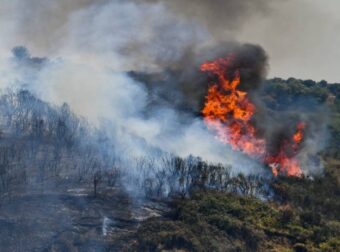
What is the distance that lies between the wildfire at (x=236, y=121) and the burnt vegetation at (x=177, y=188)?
34.7 ft

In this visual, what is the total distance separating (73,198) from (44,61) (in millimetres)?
89807

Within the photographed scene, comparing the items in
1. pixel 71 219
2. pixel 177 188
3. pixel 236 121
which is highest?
pixel 236 121

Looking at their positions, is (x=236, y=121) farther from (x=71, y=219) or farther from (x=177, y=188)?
(x=71, y=219)

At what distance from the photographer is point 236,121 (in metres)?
170

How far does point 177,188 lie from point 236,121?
46144 millimetres

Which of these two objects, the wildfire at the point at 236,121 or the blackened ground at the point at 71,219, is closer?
the blackened ground at the point at 71,219

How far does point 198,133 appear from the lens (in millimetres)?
166375

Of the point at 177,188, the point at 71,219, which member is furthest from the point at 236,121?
the point at 71,219

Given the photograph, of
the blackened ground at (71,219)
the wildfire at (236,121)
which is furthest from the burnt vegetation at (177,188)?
the wildfire at (236,121)

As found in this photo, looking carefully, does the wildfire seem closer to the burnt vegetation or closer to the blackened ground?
the burnt vegetation

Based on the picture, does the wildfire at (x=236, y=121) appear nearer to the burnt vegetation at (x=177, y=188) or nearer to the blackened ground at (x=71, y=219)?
the burnt vegetation at (x=177, y=188)

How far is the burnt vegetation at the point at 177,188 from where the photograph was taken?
11112 centimetres

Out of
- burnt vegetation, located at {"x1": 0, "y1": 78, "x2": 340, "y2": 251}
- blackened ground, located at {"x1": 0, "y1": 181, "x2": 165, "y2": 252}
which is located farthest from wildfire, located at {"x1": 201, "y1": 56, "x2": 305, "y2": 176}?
blackened ground, located at {"x1": 0, "y1": 181, "x2": 165, "y2": 252}

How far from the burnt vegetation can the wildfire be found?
34.7ft
